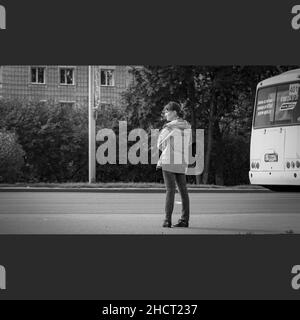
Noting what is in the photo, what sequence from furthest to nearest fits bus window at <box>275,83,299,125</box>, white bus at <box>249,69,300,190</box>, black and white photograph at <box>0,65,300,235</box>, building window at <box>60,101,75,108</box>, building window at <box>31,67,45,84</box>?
building window at <box>60,101,75,108</box> → bus window at <box>275,83,299,125</box> → white bus at <box>249,69,300,190</box> → black and white photograph at <box>0,65,300,235</box> → building window at <box>31,67,45,84</box>

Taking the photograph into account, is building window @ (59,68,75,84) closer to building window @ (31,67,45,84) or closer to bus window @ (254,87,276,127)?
building window @ (31,67,45,84)

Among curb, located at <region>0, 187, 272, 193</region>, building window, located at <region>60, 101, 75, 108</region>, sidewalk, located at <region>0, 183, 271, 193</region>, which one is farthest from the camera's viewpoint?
building window, located at <region>60, 101, 75, 108</region>

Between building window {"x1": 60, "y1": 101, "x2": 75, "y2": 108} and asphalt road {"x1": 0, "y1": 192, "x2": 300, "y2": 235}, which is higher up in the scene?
building window {"x1": 60, "y1": 101, "x2": 75, "y2": 108}

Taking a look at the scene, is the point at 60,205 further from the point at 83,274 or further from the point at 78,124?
the point at 83,274

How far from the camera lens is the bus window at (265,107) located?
49.6 feet

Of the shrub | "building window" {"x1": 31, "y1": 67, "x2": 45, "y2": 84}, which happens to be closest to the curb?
the shrub

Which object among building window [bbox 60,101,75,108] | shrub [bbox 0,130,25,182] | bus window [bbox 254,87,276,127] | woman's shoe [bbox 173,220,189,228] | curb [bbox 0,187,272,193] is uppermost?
building window [bbox 60,101,75,108]

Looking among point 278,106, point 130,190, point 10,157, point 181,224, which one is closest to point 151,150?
point 278,106

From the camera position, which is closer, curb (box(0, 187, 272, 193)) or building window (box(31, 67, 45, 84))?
building window (box(31, 67, 45, 84))

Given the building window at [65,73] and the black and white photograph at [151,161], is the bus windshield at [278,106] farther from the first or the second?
the building window at [65,73]

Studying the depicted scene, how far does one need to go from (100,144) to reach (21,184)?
11.1 ft

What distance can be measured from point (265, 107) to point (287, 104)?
573 mm

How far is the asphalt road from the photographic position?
885 cm

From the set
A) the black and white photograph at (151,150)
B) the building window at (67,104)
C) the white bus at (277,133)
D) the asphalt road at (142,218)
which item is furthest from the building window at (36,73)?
the building window at (67,104)
